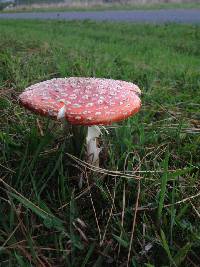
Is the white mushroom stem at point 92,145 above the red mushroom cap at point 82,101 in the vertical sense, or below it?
below

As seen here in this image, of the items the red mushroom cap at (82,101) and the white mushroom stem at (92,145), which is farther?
the white mushroom stem at (92,145)

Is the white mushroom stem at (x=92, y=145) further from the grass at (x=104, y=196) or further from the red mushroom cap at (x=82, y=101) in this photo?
the red mushroom cap at (x=82, y=101)

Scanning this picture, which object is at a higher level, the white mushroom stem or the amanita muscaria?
the amanita muscaria

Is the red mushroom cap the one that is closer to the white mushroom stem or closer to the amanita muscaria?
the amanita muscaria

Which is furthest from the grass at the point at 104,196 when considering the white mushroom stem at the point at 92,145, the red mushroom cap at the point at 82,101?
the red mushroom cap at the point at 82,101

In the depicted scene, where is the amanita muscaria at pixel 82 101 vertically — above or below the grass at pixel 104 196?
above

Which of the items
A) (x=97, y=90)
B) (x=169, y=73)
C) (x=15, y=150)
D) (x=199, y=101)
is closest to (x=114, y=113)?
(x=97, y=90)

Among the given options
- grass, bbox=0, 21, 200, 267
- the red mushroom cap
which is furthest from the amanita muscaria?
grass, bbox=0, 21, 200, 267

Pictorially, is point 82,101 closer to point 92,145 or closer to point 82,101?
point 82,101
